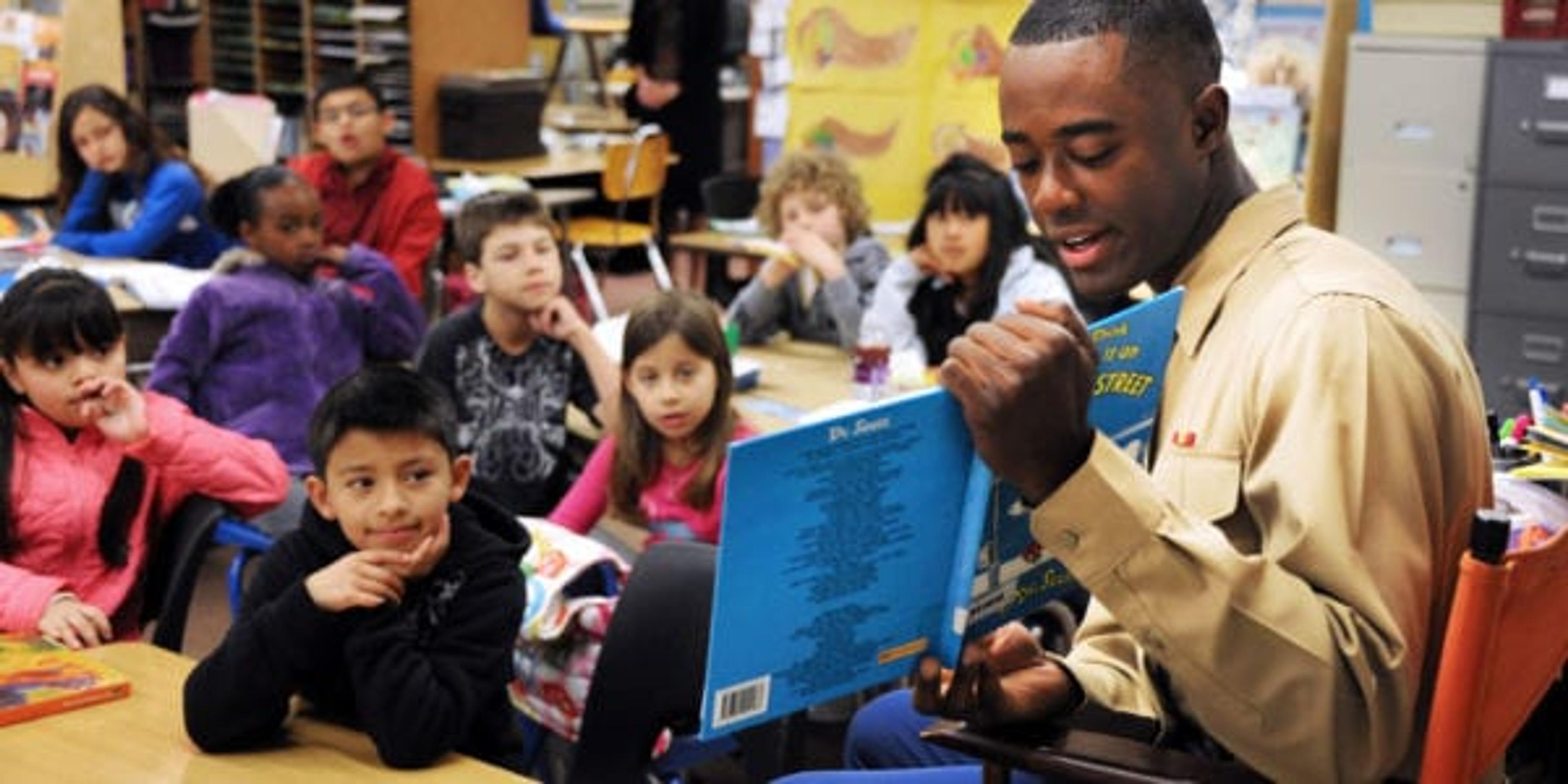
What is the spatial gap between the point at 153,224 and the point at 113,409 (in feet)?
9.08

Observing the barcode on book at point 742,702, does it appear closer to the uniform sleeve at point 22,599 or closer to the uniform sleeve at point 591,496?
the uniform sleeve at point 22,599

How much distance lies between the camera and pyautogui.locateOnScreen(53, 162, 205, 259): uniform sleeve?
547cm

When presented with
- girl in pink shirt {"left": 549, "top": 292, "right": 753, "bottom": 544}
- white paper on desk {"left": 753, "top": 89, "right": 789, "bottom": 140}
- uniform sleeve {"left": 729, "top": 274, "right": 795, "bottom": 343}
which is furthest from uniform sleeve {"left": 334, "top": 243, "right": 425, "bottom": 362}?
white paper on desk {"left": 753, "top": 89, "right": 789, "bottom": 140}

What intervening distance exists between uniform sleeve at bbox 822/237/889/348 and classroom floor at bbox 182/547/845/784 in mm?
1185

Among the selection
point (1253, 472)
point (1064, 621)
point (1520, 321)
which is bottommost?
point (1064, 621)

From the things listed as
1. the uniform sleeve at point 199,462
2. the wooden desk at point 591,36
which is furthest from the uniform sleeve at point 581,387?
the wooden desk at point 591,36

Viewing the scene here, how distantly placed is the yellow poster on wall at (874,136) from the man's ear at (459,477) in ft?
13.4

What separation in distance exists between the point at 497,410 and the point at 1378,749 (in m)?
2.65

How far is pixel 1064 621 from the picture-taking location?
10.7 ft

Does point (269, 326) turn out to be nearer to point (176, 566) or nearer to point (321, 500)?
point (176, 566)

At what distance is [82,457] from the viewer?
9.64 ft

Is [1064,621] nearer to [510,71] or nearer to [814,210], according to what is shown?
[814,210]


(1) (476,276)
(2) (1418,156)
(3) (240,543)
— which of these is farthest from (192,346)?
(2) (1418,156)

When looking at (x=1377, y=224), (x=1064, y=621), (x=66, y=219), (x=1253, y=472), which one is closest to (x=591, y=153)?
(x=66, y=219)
